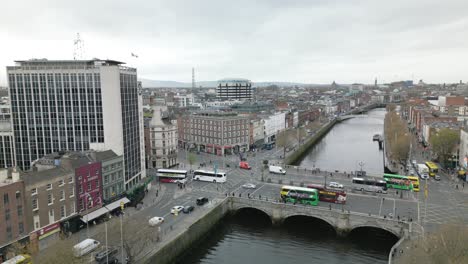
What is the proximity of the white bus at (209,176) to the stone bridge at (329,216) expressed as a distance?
11106 mm

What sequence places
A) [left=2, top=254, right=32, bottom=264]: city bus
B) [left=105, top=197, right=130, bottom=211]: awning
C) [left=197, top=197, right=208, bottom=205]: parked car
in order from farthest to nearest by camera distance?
1. [left=197, top=197, right=208, bottom=205]: parked car
2. [left=105, top=197, right=130, bottom=211]: awning
3. [left=2, top=254, right=32, bottom=264]: city bus

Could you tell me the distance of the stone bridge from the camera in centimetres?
5041

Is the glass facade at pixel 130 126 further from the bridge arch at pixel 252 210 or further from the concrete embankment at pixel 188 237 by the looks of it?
the bridge arch at pixel 252 210

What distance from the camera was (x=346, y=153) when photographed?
120 m

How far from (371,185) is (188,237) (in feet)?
118

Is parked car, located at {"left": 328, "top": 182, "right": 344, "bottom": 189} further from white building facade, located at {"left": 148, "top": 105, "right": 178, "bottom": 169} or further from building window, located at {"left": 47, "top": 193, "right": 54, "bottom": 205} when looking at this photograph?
building window, located at {"left": 47, "top": 193, "right": 54, "bottom": 205}

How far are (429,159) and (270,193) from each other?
173 feet

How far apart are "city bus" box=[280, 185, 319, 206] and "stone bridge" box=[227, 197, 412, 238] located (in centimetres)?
242

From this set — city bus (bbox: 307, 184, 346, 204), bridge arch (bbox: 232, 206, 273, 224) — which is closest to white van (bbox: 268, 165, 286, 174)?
bridge arch (bbox: 232, 206, 273, 224)

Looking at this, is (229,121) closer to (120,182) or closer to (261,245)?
(120,182)

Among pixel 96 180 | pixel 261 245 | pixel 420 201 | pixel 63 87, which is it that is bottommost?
pixel 261 245

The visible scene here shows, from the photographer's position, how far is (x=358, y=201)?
199 ft

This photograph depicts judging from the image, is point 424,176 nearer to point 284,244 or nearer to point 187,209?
point 284,244

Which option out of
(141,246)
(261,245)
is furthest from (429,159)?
(141,246)
